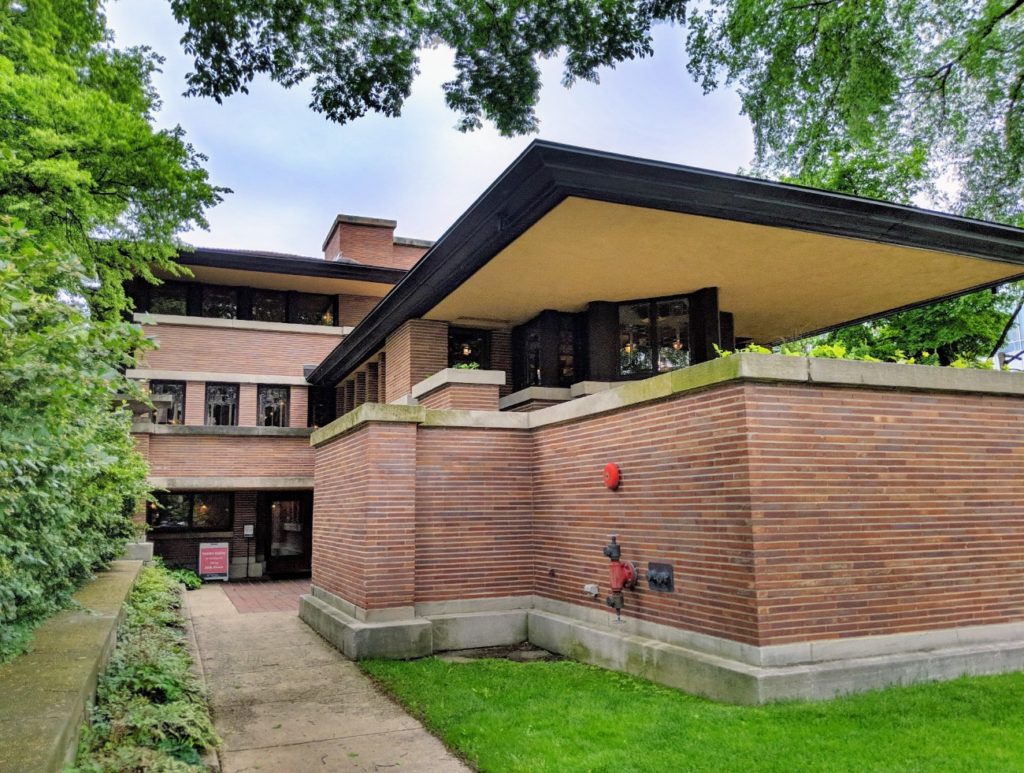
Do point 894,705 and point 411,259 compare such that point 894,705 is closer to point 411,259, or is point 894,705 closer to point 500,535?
point 500,535

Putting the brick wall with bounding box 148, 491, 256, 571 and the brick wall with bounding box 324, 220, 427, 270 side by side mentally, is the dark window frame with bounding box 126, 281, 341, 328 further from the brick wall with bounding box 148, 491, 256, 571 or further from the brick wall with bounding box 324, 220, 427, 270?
the brick wall with bounding box 148, 491, 256, 571

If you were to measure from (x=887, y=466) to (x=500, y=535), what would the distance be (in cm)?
526

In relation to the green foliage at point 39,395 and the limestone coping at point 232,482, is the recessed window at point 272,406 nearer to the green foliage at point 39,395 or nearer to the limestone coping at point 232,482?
the limestone coping at point 232,482

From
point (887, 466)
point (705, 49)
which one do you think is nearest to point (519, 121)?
point (705, 49)

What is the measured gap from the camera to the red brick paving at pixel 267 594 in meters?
15.4

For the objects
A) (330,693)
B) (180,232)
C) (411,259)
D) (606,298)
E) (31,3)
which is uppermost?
(411,259)

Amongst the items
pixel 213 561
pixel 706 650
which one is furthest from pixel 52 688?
pixel 213 561

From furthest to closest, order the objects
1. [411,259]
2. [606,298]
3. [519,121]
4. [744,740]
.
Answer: [411,259], [606,298], [519,121], [744,740]

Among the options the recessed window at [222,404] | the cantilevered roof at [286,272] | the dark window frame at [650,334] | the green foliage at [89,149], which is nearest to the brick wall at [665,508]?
the dark window frame at [650,334]

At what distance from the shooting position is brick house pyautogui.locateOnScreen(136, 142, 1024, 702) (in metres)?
6.84

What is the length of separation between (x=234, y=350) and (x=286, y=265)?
2958 millimetres

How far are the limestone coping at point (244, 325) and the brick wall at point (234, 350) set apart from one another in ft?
0.34

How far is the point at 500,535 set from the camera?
10.6 meters

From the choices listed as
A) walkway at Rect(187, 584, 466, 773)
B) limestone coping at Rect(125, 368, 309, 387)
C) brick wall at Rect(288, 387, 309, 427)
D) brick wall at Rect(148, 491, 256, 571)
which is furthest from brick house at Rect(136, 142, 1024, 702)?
brick wall at Rect(148, 491, 256, 571)
